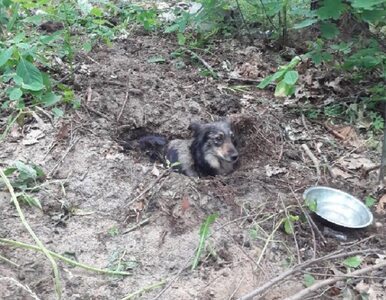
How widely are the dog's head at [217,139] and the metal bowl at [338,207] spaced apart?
1000 mm

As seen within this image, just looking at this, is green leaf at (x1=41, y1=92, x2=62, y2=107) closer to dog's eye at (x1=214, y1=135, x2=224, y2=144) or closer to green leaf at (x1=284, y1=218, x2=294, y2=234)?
dog's eye at (x1=214, y1=135, x2=224, y2=144)

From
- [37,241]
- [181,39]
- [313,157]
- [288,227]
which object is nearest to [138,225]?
[37,241]

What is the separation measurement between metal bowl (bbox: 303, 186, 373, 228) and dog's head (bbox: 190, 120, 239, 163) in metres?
1.00

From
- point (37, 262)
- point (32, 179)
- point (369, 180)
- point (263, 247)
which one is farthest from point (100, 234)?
point (369, 180)

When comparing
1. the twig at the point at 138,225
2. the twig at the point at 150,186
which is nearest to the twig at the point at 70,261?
the twig at the point at 138,225

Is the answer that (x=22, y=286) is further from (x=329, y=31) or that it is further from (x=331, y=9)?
(x=329, y=31)

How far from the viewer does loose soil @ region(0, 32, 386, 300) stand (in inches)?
140

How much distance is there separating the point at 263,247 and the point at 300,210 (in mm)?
515

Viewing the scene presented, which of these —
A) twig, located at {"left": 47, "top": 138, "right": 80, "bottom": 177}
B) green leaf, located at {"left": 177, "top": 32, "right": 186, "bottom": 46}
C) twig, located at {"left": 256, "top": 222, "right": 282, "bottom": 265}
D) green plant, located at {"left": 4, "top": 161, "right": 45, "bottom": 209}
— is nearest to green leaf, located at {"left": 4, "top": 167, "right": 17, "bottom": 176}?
green plant, located at {"left": 4, "top": 161, "right": 45, "bottom": 209}

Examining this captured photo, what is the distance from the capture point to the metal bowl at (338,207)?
4.21m

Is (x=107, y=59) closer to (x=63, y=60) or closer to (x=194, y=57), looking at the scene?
(x=63, y=60)

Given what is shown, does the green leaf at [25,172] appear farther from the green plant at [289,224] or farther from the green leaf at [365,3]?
the green leaf at [365,3]

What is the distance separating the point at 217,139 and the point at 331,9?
165 cm

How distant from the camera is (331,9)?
13.6ft
